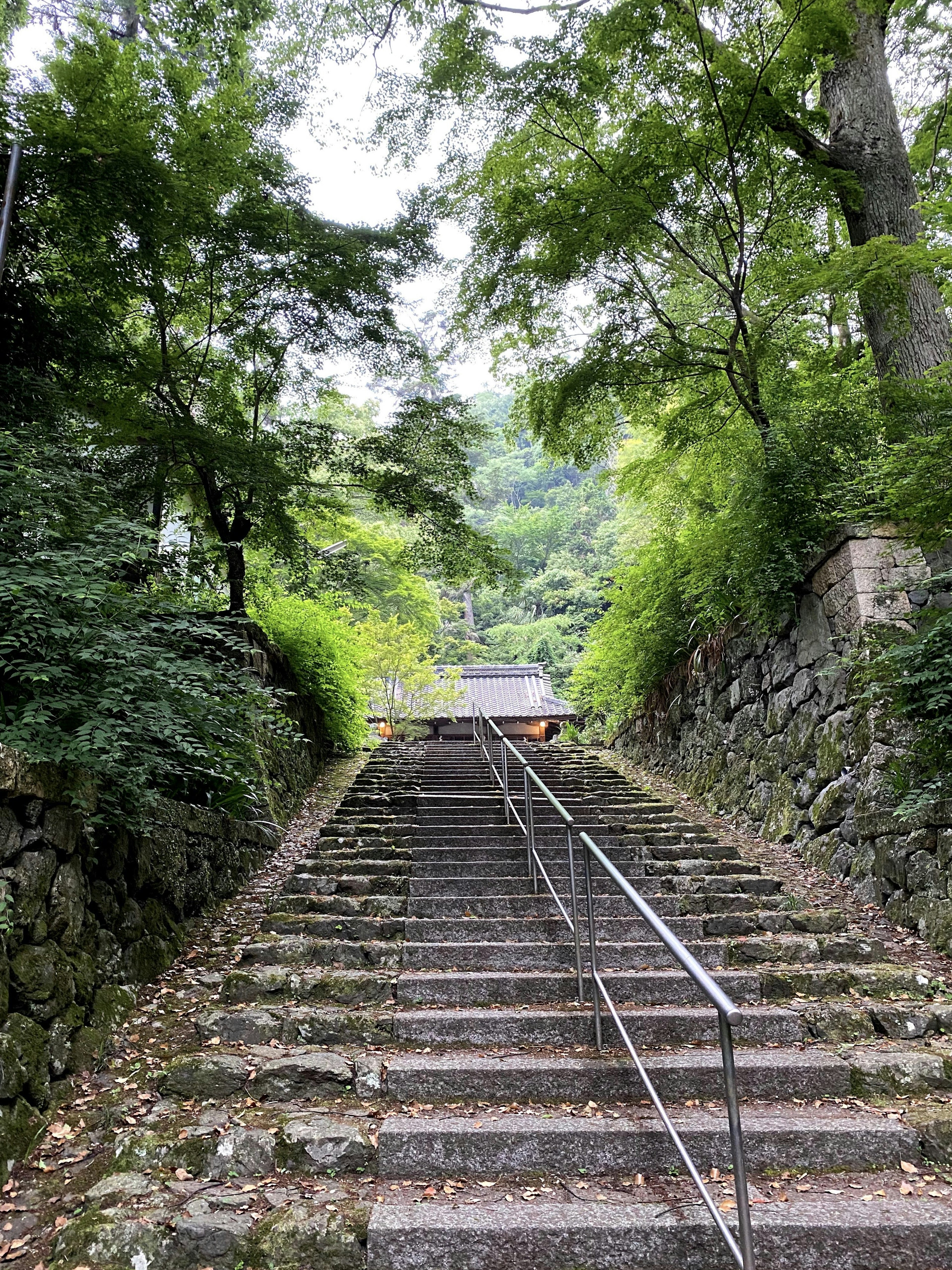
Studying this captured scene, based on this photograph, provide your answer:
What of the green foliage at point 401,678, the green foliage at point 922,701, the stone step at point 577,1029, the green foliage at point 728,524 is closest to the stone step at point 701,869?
the green foliage at point 922,701

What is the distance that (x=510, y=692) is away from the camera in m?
20.0

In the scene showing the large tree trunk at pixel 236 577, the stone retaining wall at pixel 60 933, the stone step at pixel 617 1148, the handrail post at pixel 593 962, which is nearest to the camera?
the stone step at pixel 617 1148

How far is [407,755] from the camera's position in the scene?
1080 centimetres

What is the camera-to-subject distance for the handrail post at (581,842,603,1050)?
11.0 feet

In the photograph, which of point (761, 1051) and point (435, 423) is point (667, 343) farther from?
point (761, 1051)

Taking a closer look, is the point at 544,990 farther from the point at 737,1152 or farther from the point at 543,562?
the point at 543,562

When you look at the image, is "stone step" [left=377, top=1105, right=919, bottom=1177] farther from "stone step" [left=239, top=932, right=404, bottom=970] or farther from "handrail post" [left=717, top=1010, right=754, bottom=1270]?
"stone step" [left=239, top=932, right=404, bottom=970]

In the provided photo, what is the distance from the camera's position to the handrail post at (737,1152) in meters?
1.80

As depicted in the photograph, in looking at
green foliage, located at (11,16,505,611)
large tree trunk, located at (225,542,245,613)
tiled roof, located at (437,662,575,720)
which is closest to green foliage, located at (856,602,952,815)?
green foliage, located at (11,16,505,611)

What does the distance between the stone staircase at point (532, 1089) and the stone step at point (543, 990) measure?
0.04 feet

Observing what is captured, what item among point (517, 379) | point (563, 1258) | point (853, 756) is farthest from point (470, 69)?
point (563, 1258)

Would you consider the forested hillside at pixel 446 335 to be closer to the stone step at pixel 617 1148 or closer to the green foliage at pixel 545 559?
the stone step at pixel 617 1148

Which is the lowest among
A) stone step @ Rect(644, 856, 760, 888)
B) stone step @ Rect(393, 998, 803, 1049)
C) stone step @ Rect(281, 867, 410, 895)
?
stone step @ Rect(393, 998, 803, 1049)

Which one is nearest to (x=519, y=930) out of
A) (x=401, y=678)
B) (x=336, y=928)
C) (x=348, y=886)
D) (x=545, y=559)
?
(x=336, y=928)
